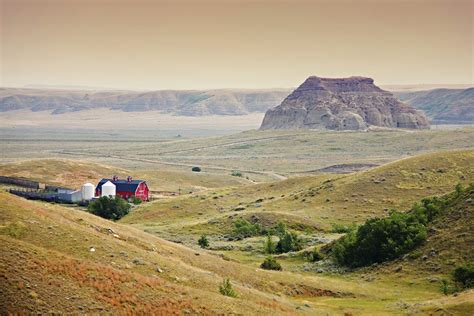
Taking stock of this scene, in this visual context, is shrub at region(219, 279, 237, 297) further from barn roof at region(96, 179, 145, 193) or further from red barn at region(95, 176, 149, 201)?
barn roof at region(96, 179, 145, 193)

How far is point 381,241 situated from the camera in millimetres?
59219

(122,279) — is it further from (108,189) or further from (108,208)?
(108,189)

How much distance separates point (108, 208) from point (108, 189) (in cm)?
1638

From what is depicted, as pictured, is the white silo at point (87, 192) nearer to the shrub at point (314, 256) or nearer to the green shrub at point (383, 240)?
the shrub at point (314, 256)

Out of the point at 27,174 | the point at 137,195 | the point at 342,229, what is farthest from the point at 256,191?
the point at 27,174

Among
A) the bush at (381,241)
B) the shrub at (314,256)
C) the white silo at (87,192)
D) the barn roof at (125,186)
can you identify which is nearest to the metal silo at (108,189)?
the white silo at (87,192)

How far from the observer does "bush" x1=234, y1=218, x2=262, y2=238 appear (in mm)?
79750

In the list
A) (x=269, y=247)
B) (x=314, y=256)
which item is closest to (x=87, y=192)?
(x=269, y=247)

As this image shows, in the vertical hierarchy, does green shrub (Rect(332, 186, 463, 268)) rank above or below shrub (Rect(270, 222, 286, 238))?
above

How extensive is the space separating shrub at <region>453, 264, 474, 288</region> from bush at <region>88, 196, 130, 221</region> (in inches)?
2207

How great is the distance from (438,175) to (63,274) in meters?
74.0

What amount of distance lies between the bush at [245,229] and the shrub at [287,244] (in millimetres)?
9708

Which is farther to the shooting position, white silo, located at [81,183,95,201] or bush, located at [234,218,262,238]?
white silo, located at [81,183,95,201]

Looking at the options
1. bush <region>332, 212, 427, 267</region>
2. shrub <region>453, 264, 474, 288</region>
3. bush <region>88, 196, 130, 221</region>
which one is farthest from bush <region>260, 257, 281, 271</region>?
bush <region>88, 196, 130, 221</region>
